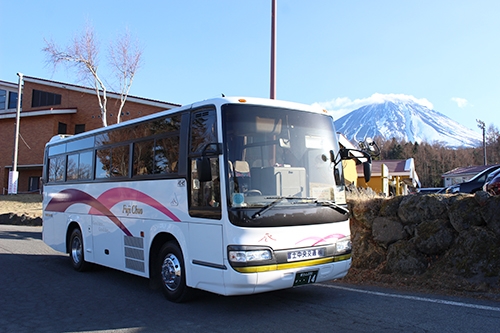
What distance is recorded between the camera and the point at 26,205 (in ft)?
88.2

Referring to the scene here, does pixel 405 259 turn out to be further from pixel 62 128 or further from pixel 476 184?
pixel 62 128

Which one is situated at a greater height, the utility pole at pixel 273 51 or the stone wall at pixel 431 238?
the utility pole at pixel 273 51

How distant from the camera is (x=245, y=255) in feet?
18.1

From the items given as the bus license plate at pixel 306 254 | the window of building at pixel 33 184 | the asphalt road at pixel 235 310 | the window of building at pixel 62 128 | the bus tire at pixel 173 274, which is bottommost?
the asphalt road at pixel 235 310

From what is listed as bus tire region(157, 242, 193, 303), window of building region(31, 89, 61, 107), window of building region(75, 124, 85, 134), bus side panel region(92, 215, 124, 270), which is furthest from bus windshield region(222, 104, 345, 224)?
window of building region(31, 89, 61, 107)

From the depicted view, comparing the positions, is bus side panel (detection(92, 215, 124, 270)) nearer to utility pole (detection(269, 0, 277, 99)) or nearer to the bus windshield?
the bus windshield

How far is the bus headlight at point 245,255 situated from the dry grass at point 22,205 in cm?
1951

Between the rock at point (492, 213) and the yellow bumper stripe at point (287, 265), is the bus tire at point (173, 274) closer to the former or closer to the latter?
the yellow bumper stripe at point (287, 265)

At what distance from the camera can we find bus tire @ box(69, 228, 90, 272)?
31.4 feet

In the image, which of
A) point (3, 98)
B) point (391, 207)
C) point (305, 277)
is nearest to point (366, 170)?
point (305, 277)

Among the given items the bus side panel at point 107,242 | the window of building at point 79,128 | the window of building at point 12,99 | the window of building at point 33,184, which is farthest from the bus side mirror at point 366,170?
the window of building at point 12,99

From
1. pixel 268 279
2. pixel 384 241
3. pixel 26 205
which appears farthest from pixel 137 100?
pixel 268 279

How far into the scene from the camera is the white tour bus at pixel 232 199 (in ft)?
18.5

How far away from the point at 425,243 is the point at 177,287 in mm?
4708
